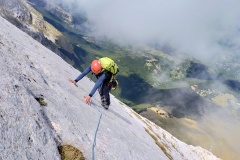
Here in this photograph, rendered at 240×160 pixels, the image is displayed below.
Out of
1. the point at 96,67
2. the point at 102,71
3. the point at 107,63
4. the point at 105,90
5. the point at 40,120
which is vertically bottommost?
the point at 40,120

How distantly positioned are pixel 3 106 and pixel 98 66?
48.9 ft

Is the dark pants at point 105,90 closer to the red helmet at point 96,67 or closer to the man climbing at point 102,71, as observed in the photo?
the man climbing at point 102,71

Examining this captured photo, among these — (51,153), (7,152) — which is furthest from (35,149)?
(7,152)

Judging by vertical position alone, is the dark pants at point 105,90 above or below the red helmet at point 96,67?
below

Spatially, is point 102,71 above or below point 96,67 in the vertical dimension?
above

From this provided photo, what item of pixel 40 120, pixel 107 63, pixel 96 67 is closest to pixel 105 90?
pixel 107 63

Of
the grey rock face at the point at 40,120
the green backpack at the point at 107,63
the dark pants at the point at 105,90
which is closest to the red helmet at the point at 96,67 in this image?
the green backpack at the point at 107,63

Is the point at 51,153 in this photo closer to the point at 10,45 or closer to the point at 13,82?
the point at 13,82

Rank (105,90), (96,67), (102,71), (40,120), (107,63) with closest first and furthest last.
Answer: (40,120), (96,67), (107,63), (102,71), (105,90)

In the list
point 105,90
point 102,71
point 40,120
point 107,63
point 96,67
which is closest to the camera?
point 40,120

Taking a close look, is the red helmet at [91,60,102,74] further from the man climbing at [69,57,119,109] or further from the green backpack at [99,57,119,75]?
the green backpack at [99,57,119,75]

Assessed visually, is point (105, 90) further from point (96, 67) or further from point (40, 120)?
point (40, 120)

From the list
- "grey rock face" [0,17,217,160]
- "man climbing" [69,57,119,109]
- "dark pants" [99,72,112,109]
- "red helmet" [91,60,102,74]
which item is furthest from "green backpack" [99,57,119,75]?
"grey rock face" [0,17,217,160]

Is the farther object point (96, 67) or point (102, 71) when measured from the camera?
point (102, 71)
